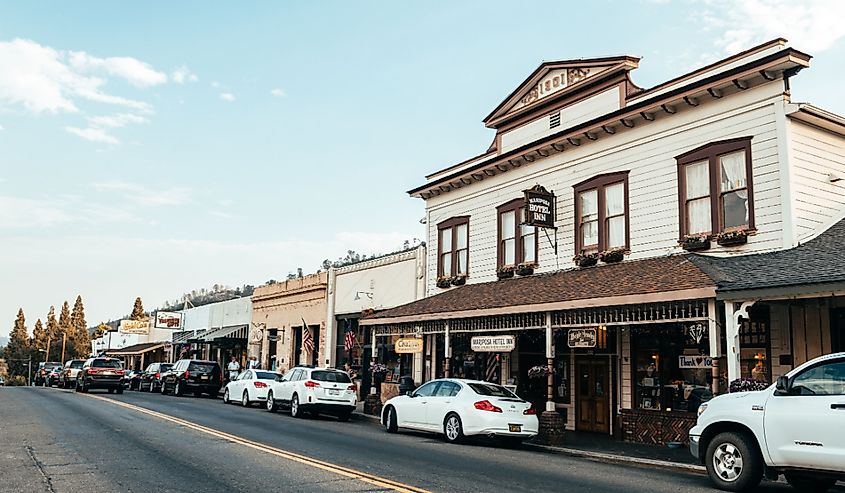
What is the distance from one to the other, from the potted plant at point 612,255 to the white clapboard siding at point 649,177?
295mm

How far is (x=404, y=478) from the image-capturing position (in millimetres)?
10609

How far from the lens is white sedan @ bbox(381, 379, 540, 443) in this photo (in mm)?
15992

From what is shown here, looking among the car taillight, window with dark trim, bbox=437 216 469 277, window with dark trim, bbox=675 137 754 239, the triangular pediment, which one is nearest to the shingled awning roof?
window with dark trim, bbox=675 137 754 239

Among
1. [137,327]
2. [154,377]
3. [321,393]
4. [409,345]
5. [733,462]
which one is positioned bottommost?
[154,377]

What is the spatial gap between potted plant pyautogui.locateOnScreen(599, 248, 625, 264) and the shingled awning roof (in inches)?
8.9

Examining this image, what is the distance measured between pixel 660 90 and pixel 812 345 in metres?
6.88

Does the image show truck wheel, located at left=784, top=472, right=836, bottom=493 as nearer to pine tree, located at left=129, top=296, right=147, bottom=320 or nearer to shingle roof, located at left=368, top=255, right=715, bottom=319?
shingle roof, located at left=368, top=255, right=715, bottom=319

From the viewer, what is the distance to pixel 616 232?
766 inches

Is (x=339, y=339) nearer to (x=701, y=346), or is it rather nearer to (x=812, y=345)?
(x=701, y=346)

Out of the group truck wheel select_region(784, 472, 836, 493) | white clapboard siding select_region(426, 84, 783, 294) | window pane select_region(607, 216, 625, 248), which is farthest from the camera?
window pane select_region(607, 216, 625, 248)

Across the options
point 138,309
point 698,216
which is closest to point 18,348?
point 138,309

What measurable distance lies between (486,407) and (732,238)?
6.15 m

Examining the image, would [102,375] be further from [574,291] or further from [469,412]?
[574,291]

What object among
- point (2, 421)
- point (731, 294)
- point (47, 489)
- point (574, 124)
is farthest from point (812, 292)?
point (2, 421)
